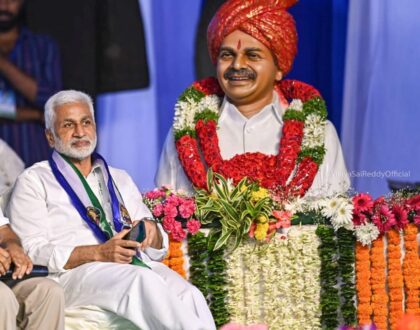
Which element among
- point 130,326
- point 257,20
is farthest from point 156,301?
point 257,20

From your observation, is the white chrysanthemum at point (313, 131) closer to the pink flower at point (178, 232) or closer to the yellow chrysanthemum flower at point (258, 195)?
the yellow chrysanthemum flower at point (258, 195)

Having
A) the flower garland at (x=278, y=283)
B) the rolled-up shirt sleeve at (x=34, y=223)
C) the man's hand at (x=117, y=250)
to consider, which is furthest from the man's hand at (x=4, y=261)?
the flower garland at (x=278, y=283)

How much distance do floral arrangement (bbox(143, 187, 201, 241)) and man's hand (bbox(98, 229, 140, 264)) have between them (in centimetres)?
73

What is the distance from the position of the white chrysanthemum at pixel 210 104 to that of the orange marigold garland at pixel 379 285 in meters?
1.46

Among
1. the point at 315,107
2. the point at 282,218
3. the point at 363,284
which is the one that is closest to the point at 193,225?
the point at 282,218

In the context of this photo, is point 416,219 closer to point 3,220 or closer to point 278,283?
point 278,283

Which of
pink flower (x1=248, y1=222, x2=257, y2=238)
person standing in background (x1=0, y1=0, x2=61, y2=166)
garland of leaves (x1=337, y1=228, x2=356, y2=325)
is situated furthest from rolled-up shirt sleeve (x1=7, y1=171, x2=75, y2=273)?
person standing in background (x1=0, y1=0, x2=61, y2=166)

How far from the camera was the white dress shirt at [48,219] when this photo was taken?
23.9 ft

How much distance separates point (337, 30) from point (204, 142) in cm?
239

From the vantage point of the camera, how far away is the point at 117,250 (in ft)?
23.6

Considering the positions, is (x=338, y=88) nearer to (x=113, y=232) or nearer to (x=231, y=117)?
(x=231, y=117)

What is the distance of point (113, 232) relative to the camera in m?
7.43

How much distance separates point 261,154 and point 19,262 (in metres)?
2.19

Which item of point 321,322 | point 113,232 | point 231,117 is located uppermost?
point 231,117
